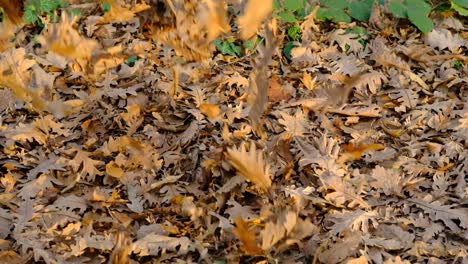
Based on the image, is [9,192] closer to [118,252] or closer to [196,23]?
[118,252]

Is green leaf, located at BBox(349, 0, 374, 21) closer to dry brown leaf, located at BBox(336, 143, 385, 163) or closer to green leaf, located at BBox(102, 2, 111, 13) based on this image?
dry brown leaf, located at BBox(336, 143, 385, 163)

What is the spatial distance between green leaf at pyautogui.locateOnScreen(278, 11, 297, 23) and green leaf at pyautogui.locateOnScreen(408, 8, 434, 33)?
646 mm

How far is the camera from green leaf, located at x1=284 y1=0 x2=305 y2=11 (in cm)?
347

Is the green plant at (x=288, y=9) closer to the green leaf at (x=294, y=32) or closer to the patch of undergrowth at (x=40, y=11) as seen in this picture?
the green leaf at (x=294, y=32)

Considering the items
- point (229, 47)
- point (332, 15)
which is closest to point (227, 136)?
point (229, 47)

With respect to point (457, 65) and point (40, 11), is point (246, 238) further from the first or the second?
point (40, 11)

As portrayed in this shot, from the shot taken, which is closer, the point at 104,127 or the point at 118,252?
the point at 118,252

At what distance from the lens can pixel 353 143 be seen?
2.85 meters

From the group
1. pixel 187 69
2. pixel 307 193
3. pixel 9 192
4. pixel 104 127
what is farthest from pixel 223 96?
pixel 9 192

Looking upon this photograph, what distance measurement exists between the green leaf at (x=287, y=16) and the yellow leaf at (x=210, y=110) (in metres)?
0.84

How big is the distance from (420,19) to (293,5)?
71 centimetres

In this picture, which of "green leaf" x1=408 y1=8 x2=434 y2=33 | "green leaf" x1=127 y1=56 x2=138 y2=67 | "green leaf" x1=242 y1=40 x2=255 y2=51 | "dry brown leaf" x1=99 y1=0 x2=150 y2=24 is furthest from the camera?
"green leaf" x1=408 y1=8 x2=434 y2=33

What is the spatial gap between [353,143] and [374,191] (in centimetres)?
31

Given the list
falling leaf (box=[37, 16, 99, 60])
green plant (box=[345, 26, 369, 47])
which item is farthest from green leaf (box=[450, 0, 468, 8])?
falling leaf (box=[37, 16, 99, 60])
